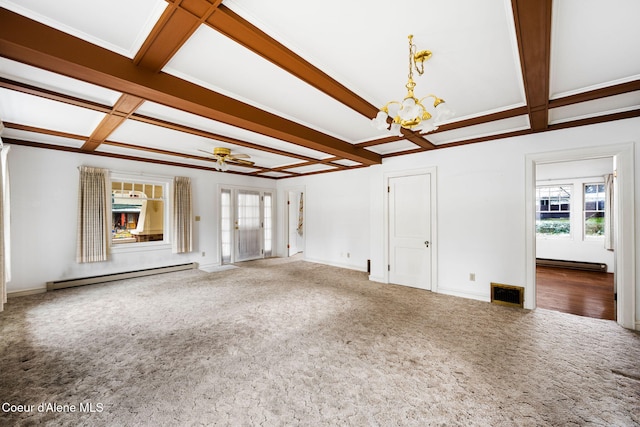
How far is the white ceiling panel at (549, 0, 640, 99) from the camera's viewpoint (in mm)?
1579

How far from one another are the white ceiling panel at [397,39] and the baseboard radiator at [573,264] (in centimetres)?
618

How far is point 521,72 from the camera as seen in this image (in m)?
2.18

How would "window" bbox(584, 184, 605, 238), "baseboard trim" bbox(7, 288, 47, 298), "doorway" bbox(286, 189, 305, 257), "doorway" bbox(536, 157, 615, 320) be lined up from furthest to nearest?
"doorway" bbox(286, 189, 305, 257), "window" bbox(584, 184, 605, 238), "doorway" bbox(536, 157, 615, 320), "baseboard trim" bbox(7, 288, 47, 298)

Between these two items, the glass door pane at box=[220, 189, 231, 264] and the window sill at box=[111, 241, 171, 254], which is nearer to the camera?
the window sill at box=[111, 241, 171, 254]

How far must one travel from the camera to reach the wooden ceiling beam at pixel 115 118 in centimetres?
257

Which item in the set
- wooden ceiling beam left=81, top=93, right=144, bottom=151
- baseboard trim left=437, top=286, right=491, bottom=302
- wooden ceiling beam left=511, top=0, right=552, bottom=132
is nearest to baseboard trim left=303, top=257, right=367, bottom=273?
baseboard trim left=437, top=286, right=491, bottom=302

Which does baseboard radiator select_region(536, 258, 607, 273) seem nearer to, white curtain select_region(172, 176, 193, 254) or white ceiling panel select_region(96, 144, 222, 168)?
white ceiling panel select_region(96, 144, 222, 168)

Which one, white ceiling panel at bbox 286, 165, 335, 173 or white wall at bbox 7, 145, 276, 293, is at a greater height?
white ceiling panel at bbox 286, 165, 335, 173

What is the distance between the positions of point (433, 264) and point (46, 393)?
15.6 feet

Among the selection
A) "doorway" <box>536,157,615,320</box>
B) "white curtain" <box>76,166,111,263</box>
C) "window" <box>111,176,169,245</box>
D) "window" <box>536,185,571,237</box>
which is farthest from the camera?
"window" <box>536,185,571,237</box>

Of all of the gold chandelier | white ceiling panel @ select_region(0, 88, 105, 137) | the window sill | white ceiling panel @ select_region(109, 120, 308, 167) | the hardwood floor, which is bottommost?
the hardwood floor

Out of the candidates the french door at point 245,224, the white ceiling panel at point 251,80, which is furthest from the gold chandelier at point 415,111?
the french door at point 245,224

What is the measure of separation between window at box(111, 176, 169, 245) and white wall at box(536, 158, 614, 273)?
8.97 meters

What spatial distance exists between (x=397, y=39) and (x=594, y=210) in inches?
308
